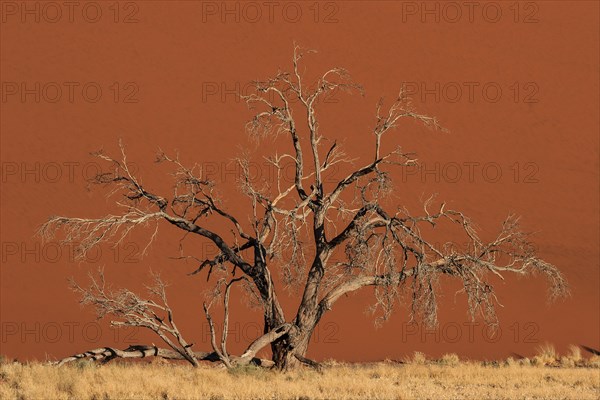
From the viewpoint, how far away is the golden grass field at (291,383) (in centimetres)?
1619

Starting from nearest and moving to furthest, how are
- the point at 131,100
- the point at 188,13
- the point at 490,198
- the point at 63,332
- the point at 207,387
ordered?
the point at 207,387 < the point at 63,332 < the point at 490,198 < the point at 131,100 < the point at 188,13

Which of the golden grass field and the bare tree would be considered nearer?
the golden grass field

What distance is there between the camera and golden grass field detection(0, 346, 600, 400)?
1619cm

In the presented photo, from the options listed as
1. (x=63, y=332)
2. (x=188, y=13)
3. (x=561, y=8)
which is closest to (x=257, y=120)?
(x=63, y=332)

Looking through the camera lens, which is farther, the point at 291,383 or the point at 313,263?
the point at 313,263

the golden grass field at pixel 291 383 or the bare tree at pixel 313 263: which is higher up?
the bare tree at pixel 313 263

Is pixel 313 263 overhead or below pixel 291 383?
overhead

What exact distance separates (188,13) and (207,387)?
35.3 metres

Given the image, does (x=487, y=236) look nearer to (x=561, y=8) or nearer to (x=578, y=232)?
(x=578, y=232)

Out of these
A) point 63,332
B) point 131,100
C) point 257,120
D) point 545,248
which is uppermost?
point 131,100

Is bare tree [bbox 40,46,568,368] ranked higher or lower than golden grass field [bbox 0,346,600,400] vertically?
higher

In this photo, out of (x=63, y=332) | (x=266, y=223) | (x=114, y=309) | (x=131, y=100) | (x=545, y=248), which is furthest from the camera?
(x=131, y=100)

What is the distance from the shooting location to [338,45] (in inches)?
1866

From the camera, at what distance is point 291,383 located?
17250 mm
